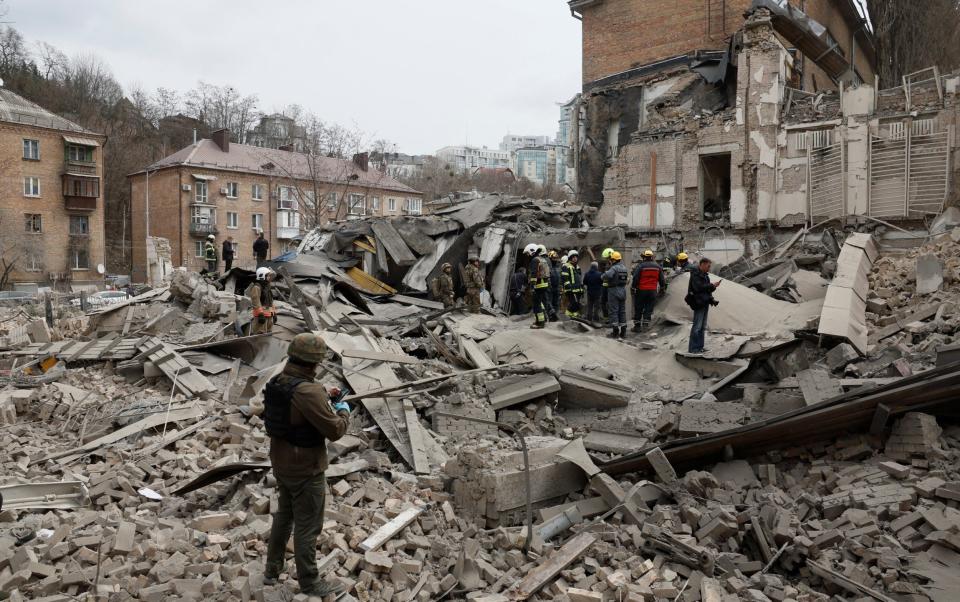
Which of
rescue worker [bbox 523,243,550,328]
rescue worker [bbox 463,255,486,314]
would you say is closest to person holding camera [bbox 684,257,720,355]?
rescue worker [bbox 523,243,550,328]

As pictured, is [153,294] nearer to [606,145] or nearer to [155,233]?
[606,145]

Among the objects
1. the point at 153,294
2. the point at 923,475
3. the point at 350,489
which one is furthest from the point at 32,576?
the point at 153,294

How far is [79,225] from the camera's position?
37875 mm

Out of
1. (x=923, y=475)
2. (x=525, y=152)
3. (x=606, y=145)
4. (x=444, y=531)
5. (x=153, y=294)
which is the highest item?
(x=525, y=152)

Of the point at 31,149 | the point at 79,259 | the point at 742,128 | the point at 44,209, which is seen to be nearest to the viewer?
the point at 742,128

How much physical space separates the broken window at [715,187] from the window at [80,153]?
34.7 meters

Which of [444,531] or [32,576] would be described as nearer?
[32,576]

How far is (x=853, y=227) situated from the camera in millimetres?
16734

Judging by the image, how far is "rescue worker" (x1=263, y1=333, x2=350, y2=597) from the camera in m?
4.08

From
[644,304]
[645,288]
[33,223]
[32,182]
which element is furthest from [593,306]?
[33,223]

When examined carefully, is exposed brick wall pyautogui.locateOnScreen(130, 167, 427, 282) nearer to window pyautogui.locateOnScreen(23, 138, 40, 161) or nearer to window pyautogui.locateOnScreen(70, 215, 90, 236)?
window pyautogui.locateOnScreen(70, 215, 90, 236)

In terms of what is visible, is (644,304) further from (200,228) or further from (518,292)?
(200,228)

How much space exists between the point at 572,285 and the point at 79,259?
35735mm

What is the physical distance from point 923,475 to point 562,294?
30.7 feet
